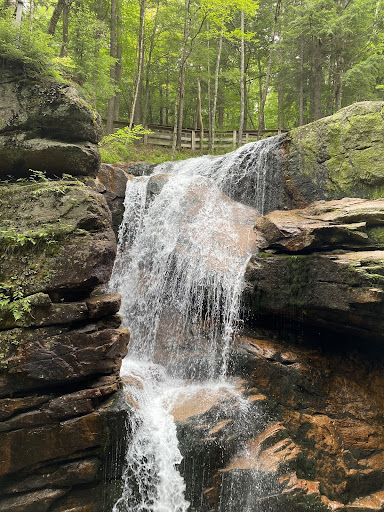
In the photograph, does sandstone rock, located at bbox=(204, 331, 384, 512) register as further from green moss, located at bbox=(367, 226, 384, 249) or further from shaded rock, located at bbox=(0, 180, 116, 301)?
shaded rock, located at bbox=(0, 180, 116, 301)

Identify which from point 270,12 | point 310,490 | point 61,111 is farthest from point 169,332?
point 270,12

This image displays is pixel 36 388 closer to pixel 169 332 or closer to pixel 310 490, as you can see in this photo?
pixel 169 332

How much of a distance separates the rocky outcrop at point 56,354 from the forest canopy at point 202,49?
3238 mm

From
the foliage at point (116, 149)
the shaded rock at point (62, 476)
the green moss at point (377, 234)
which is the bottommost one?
the shaded rock at point (62, 476)

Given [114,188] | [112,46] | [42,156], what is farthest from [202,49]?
[42,156]

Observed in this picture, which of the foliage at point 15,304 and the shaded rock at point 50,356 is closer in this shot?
the shaded rock at point 50,356

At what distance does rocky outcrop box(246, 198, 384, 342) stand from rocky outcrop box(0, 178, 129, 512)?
3.39 meters

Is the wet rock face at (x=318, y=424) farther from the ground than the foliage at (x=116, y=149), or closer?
closer

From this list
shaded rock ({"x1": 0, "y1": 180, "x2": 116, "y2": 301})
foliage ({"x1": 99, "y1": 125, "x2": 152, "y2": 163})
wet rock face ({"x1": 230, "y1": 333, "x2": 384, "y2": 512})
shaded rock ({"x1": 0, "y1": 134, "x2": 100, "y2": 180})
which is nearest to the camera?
shaded rock ({"x1": 0, "y1": 180, "x2": 116, "y2": 301})

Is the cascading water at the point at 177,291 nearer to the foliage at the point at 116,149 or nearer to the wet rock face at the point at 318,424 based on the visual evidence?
the wet rock face at the point at 318,424

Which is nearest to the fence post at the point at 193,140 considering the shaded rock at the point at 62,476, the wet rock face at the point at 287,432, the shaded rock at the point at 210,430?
the wet rock face at the point at 287,432

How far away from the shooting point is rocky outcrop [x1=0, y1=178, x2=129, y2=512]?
4793mm

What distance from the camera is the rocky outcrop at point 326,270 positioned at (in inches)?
240

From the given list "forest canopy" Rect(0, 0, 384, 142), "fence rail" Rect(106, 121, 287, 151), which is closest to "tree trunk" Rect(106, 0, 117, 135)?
"forest canopy" Rect(0, 0, 384, 142)
